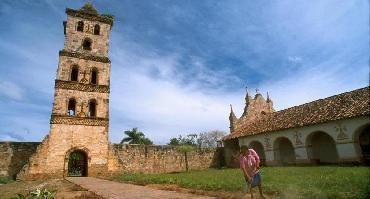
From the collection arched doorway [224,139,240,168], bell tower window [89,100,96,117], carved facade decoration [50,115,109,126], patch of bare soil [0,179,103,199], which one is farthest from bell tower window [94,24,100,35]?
arched doorway [224,139,240,168]

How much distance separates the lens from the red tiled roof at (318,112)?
Result: 18.1 m

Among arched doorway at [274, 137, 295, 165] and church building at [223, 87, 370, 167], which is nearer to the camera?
church building at [223, 87, 370, 167]

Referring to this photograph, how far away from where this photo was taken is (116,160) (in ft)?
67.9

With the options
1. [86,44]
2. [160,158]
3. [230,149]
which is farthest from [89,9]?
[230,149]

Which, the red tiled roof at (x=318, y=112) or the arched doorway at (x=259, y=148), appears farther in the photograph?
the arched doorway at (x=259, y=148)

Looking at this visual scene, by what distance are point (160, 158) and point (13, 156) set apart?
38.2 feet

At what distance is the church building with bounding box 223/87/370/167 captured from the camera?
17531 millimetres

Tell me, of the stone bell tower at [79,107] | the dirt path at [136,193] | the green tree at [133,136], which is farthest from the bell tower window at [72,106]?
the green tree at [133,136]

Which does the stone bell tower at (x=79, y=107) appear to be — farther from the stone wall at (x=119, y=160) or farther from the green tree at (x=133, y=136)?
the green tree at (x=133, y=136)

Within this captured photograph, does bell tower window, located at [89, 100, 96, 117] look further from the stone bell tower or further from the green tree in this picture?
the green tree

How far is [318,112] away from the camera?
21234 millimetres

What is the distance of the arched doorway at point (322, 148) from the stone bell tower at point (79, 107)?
15.2 metres

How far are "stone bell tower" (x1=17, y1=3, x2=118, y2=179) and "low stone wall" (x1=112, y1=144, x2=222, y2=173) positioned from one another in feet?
8.89

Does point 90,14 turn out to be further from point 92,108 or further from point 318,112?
point 318,112
